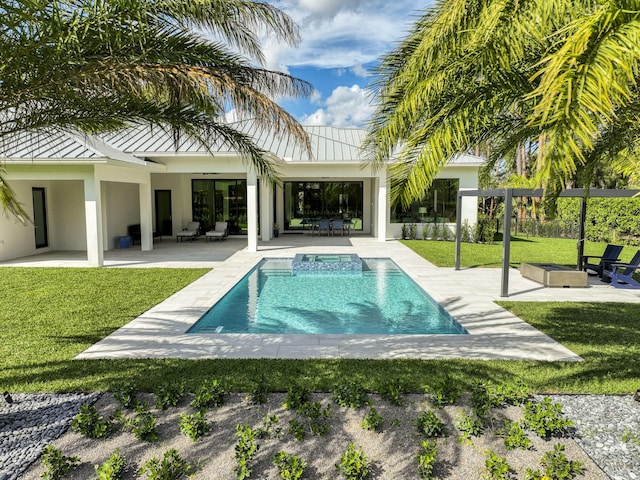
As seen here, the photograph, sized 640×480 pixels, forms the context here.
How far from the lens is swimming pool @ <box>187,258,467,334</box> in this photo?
8086mm

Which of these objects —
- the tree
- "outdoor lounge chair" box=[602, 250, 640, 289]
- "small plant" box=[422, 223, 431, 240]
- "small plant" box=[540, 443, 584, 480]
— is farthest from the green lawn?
"small plant" box=[422, 223, 431, 240]

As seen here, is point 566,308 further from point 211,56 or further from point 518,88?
point 211,56

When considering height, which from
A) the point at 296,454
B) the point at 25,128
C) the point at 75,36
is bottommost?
the point at 296,454

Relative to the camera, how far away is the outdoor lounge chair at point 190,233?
20959 millimetres

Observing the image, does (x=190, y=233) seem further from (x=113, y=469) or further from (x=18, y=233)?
(x=113, y=469)

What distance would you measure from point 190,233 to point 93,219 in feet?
24.8

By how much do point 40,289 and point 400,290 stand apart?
901 cm

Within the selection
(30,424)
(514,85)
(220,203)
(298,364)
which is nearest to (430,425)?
(298,364)

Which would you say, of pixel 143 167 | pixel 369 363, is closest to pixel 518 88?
pixel 369 363

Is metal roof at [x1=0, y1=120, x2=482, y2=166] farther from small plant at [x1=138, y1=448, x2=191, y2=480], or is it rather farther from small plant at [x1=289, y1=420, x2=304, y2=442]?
small plant at [x1=138, y1=448, x2=191, y2=480]

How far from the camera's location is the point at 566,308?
8688 millimetres

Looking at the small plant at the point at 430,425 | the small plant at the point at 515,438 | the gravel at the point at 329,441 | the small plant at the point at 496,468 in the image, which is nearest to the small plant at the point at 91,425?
the gravel at the point at 329,441

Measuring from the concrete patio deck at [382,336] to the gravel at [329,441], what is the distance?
57.5 inches

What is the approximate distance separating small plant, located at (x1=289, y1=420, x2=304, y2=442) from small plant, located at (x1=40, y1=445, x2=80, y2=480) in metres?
Answer: 1.84
